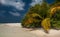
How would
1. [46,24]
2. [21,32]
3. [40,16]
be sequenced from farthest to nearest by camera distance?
[40,16], [46,24], [21,32]

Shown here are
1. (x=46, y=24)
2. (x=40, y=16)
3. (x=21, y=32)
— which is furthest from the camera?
(x=40, y=16)

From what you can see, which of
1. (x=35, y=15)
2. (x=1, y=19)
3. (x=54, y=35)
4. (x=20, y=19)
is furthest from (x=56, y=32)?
(x=1, y=19)

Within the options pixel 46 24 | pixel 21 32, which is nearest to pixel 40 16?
pixel 46 24

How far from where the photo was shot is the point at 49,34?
588 centimetres

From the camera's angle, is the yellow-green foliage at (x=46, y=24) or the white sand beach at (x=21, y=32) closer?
the white sand beach at (x=21, y=32)

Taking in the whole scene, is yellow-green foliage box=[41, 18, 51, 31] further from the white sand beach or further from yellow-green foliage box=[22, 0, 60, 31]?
the white sand beach

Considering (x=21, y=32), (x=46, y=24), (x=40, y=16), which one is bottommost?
(x=21, y=32)

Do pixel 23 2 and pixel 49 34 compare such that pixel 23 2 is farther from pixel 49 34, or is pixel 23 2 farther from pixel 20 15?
pixel 49 34

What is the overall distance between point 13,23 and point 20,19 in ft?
1.02

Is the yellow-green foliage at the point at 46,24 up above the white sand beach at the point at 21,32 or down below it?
above

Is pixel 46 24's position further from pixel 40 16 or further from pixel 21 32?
pixel 21 32

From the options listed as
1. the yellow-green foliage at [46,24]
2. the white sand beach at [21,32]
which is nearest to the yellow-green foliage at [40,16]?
the yellow-green foliage at [46,24]

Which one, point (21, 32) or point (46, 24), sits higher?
point (46, 24)

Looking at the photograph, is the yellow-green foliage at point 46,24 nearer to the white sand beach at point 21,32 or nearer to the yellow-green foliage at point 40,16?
the yellow-green foliage at point 40,16
